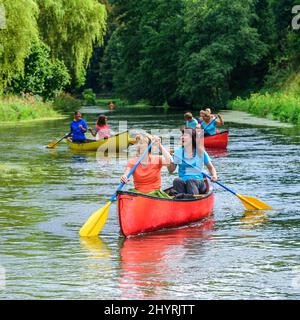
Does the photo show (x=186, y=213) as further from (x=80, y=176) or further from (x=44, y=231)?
(x=80, y=176)

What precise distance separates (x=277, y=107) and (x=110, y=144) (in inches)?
798

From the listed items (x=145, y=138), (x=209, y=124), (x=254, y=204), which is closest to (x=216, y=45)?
(x=209, y=124)

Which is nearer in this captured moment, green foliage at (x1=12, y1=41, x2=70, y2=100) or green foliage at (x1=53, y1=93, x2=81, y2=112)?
green foliage at (x1=12, y1=41, x2=70, y2=100)

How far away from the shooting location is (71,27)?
153 ft

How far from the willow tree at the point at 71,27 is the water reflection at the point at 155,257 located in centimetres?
3153

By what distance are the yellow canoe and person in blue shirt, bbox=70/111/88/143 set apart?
0.20 metres

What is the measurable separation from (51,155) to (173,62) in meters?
50.9

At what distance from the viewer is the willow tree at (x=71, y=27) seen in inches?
1794

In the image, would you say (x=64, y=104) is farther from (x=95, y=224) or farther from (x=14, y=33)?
(x=95, y=224)

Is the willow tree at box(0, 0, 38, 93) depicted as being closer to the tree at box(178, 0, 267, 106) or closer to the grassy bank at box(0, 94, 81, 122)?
the grassy bank at box(0, 94, 81, 122)

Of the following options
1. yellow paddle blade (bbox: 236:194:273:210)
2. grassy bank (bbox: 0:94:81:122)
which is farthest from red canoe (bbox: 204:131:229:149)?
grassy bank (bbox: 0:94:81:122)

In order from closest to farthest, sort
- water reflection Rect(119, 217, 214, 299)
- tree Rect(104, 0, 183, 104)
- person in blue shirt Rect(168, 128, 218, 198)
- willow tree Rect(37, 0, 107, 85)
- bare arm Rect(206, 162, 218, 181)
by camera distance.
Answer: water reflection Rect(119, 217, 214, 299)
person in blue shirt Rect(168, 128, 218, 198)
bare arm Rect(206, 162, 218, 181)
willow tree Rect(37, 0, 107, 85)
tree Rect(104, 0, 183, 104)

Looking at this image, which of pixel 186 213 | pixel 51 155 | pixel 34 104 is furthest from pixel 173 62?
pixel 186 213

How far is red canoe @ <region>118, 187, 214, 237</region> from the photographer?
44.5ft
